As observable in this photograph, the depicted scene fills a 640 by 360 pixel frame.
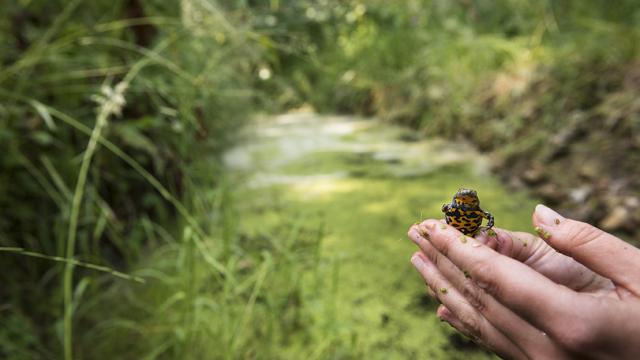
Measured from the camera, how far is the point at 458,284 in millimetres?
670

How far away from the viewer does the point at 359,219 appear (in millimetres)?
2203

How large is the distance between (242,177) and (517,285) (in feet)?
8.30

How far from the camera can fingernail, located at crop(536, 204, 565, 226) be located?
655mm

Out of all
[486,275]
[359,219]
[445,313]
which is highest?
Answer: [486,275]

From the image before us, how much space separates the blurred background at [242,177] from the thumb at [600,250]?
2.57 ft

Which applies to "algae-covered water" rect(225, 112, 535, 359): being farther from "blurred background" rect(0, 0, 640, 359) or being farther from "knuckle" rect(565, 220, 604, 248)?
"knuckle" rect(565, 220, 604, 248)

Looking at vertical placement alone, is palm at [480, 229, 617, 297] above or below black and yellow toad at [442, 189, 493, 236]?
below

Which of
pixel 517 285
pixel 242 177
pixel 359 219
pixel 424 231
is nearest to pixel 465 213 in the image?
pixel 424 231

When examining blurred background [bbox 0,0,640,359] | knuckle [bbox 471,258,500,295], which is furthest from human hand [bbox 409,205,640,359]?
blurred background [bbox 0,0,640,359]

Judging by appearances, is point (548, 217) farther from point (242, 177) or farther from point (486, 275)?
point (242, 177)

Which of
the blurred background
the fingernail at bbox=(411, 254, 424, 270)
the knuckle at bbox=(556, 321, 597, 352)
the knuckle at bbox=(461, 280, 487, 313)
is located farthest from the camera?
the blurred background

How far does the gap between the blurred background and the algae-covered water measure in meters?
0.01

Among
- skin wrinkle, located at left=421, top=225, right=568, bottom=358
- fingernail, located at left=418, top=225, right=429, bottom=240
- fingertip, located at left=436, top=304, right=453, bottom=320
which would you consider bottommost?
fingertip, located at left=436, top=304, right=453, bottom=320

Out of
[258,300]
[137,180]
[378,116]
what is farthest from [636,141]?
[378,116]
